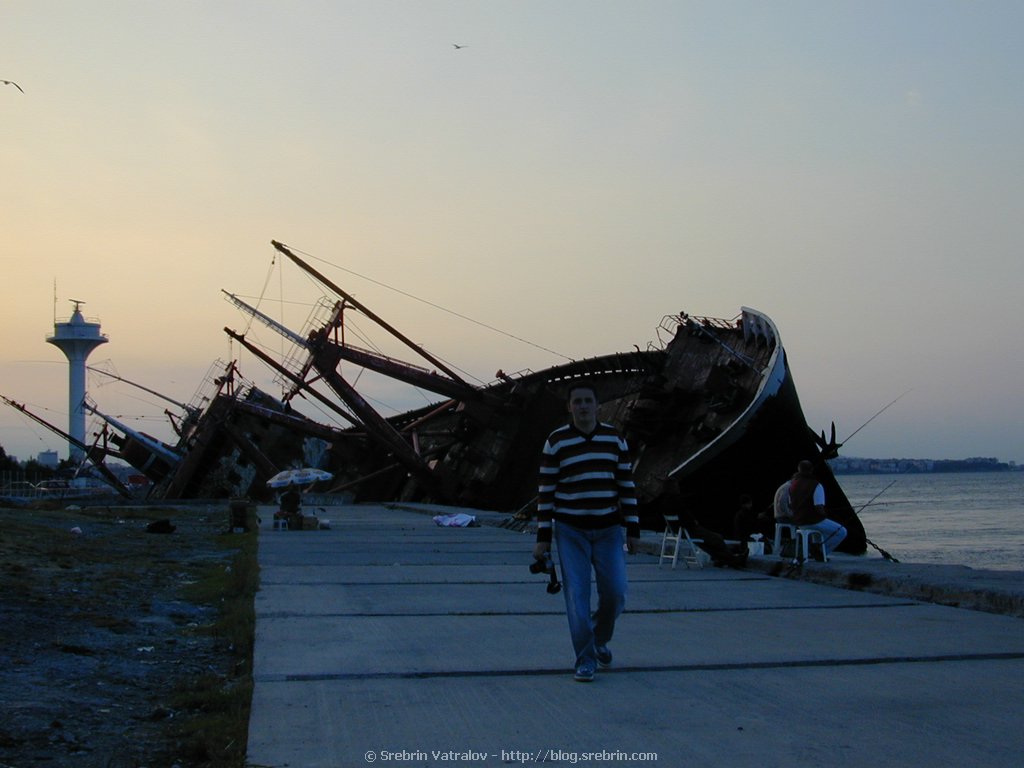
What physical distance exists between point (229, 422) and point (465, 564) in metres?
37.5

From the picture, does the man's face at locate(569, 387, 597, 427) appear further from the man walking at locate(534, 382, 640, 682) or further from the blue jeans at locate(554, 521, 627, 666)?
the blue jeans at locate(554, 521, 627, 666)

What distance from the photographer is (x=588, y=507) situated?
613cm

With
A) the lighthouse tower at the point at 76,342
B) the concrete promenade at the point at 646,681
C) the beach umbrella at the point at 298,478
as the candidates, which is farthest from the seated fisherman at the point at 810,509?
the lighthouse tower at the point at 76,342

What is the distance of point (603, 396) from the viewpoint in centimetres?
3919

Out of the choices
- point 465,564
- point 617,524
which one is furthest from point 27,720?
point 465,564

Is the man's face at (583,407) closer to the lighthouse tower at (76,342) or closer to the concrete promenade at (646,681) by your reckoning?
the concrete promenade at (646,681)

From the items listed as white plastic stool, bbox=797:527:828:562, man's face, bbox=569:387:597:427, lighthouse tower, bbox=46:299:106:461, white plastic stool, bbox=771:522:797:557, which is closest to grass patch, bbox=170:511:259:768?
man's face, bbox=569:387:597:427

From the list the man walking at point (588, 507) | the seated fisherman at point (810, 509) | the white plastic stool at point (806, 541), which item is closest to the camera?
the man walking at point (588, 507)

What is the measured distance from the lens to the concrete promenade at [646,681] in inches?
181

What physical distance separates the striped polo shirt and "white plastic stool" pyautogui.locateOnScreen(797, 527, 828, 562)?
5865 millimetres

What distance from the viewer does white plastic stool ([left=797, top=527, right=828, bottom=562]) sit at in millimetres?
11547

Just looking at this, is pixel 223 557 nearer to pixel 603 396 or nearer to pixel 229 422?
pixel 603 396

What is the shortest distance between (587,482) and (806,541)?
6175mm

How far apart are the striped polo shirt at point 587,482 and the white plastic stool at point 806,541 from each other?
5.86 metres
